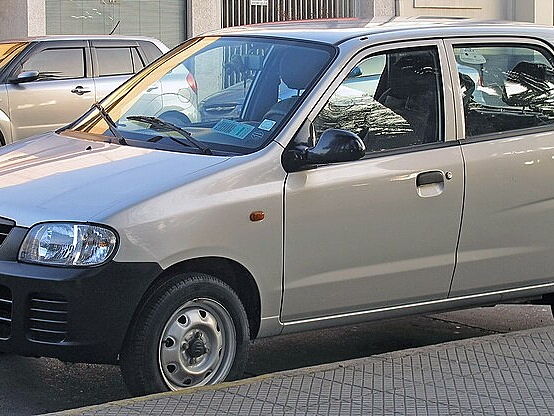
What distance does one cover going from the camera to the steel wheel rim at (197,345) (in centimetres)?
550

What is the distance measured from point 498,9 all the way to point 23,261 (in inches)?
1040

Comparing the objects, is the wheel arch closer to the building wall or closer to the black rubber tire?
the black rubber tire

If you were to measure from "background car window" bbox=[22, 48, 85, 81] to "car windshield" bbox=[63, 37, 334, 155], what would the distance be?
23.3 ft

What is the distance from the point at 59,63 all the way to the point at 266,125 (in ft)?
27.7

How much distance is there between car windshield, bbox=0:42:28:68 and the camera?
13.5m

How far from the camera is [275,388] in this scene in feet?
17.6

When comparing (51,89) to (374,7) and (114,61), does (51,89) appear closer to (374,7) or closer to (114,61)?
(114,61)

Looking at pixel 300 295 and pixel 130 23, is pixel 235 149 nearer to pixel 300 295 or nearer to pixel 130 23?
pixel 300 295

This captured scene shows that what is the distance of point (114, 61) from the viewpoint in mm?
14391

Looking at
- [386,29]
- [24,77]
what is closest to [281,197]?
[386,29]

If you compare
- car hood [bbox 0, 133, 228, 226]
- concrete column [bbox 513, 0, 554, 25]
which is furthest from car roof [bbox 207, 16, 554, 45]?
concrete column [bbox 513, 0, 554, 25]

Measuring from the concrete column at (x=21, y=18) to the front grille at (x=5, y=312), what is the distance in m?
15.5

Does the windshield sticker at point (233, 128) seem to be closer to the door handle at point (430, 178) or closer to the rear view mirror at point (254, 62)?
the rear view mirror at point (254, 62)

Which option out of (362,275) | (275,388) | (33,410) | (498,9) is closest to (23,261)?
(33,410)
